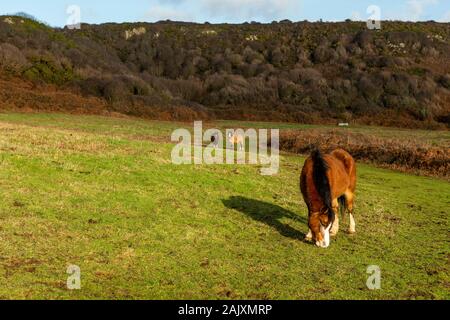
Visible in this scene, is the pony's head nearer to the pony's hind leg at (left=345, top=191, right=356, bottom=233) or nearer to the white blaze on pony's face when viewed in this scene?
the white blaze on pony's face

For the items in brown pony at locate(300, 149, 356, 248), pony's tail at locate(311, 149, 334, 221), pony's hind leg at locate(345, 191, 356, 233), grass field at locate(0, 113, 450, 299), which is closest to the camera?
grass field at locate(0, 113, 450, 299)

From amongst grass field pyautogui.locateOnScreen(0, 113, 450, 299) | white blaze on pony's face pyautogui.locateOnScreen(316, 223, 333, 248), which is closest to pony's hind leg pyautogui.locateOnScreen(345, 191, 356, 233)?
grass field pyautogui.locateOnScreen(0, 113, 450, 299)

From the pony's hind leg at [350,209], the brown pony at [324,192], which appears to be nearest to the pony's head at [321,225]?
the brown pony at [324,192]

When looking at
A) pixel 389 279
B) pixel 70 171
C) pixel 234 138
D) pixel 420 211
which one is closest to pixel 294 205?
pixel 420 211

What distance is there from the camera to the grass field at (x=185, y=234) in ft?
31.2

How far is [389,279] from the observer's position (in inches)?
410

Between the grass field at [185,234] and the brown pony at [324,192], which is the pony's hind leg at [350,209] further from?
the grass field at [185,234]

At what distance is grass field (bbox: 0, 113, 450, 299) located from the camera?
31.2 ft

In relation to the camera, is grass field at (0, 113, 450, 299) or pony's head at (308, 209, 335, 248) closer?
grass field at (0, 113, 450, 299)

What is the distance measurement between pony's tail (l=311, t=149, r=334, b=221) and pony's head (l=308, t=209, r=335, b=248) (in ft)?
0.25

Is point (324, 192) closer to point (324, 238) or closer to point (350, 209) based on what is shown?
point (324, 238)

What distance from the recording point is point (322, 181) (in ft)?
39.2

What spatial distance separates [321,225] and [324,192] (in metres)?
0.79

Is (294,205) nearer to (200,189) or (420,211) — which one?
(200,189)
